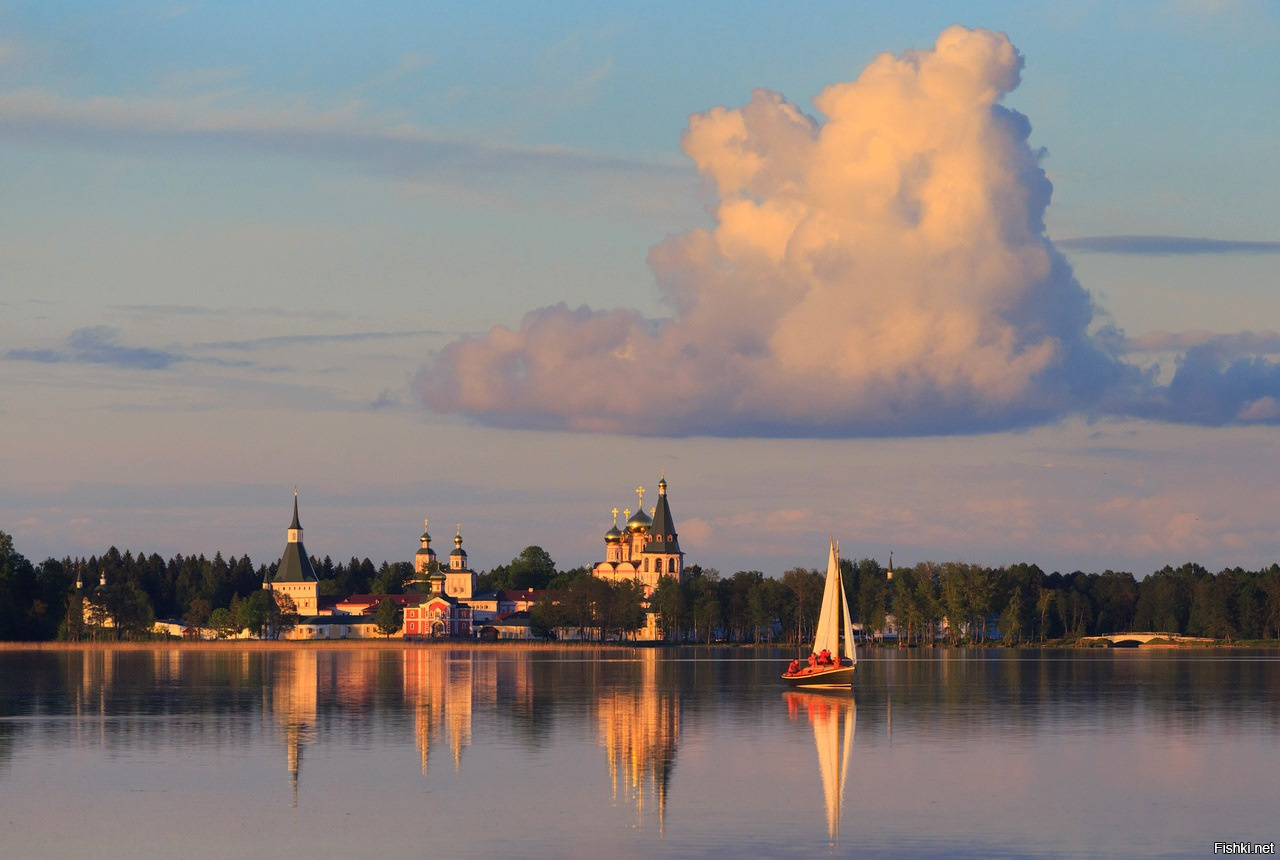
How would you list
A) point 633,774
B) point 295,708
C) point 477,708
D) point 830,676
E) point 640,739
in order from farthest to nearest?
point 830,676
point 477,708
point 295,708
point 640,739
point 633,774

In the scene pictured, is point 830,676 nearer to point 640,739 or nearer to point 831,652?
point 831,652

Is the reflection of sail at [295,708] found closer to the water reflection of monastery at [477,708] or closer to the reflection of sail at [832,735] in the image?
the water reflection of monastery at [477,708]

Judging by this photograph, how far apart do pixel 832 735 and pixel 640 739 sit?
6.36 m

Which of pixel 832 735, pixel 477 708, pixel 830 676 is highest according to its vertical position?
pixel 830 676

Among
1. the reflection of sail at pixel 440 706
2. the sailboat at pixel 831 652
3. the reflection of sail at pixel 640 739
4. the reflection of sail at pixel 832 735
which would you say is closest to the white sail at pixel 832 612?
the sailboat at pixel 831 652

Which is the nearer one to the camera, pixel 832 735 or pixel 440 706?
pixel 832 735

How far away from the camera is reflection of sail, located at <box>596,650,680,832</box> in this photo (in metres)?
40.3

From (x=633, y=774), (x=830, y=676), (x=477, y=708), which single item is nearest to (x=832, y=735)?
(x=633, y=774)

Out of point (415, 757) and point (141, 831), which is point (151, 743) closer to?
point (415, 757)

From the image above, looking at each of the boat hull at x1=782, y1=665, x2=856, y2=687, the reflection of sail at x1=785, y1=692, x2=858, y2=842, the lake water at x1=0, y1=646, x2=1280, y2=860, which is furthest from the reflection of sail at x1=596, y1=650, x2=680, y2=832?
the boat hull at x1=782, y1=665, x2=856, y2=687

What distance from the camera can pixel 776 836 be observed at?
32.8m

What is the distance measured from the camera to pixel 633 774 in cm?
4325

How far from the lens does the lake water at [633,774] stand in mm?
32688

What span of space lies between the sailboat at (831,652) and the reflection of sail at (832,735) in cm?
189
